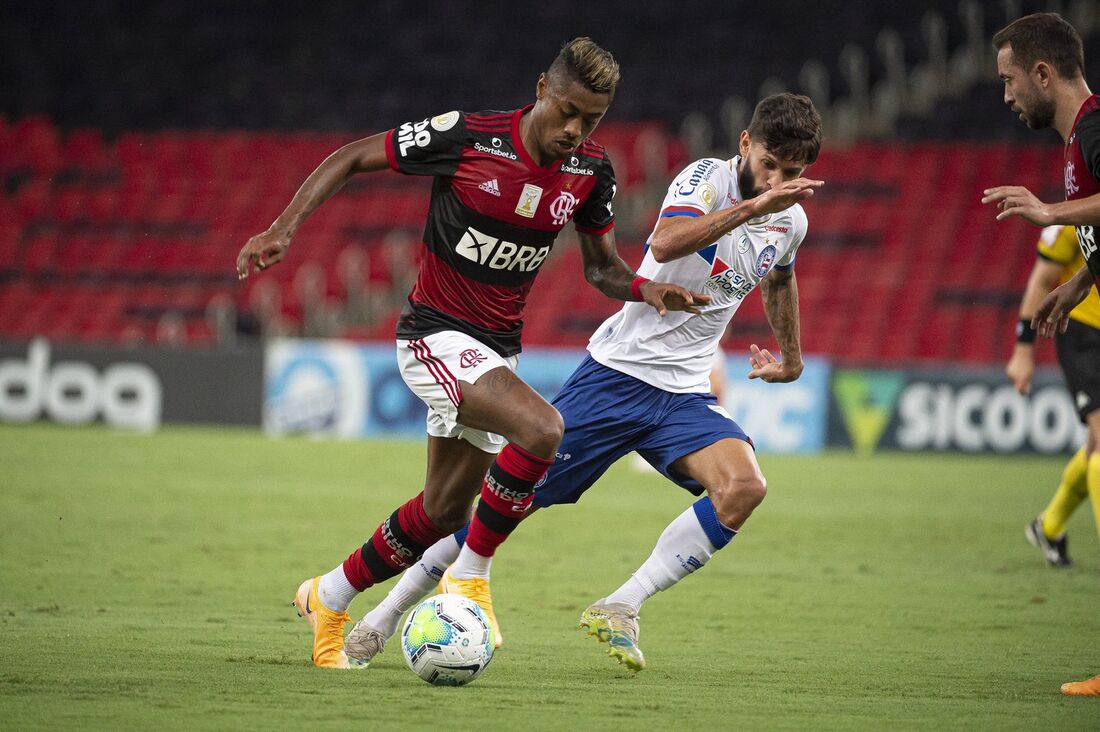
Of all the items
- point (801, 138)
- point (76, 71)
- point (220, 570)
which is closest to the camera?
point (801, 138)

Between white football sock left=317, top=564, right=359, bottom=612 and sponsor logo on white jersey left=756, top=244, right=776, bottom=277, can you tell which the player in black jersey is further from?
sponsor logo on white jersey left=756, top=244, right=776, bottom=277

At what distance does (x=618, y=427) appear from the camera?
593cm

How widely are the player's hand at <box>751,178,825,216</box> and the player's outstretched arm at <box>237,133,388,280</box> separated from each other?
145 cm

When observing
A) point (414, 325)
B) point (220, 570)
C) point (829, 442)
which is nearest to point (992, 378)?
point (829, 442)

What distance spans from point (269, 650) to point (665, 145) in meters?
19.9

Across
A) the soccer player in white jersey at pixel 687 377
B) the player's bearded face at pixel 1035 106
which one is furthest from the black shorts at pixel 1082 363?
the player's bearded face at pixel 1035 106

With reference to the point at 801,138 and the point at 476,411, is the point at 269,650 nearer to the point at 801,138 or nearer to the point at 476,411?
the point at 476,411

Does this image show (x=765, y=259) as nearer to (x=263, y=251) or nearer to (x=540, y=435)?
(x=540, y=435)

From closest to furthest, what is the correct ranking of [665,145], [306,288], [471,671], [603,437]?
[471,671], [603,437], [306,288], [665,145]

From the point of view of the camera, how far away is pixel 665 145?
2458 centimetres

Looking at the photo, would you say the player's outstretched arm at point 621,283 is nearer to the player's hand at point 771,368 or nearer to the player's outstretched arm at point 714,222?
the player's outstretched arm at point 714,222

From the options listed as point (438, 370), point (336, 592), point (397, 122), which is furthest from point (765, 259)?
point (397, 122)

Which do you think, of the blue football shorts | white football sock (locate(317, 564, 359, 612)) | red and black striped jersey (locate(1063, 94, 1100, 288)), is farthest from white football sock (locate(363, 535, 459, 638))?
red and black striped jersey (locate(1063, 94, 1100, 288))

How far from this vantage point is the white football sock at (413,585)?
5.60m
